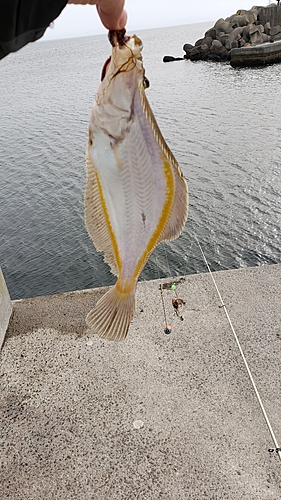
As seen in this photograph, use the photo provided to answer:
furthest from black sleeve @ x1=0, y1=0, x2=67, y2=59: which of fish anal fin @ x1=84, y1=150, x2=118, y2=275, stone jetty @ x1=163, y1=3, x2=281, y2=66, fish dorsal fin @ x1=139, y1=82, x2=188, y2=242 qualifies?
stone jetty @ x1=163, y1=3, x2=281, y2=66

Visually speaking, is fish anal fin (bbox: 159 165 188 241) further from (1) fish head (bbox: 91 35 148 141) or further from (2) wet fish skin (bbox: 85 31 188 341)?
(1) fish head (bbox: 91 35 148 141)

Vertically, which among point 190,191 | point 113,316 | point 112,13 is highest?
point 112,13

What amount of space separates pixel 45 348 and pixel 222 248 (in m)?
5.90

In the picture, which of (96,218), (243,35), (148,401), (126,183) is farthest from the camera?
(243,35)

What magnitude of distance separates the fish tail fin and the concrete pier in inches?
81.7

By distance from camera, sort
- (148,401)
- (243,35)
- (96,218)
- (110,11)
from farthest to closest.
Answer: (243,35), (148,401), (96,218), (110,11)

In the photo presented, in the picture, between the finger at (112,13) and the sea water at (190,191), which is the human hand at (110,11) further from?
the sea water at (190,191)

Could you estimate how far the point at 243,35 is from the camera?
4112 centimetres

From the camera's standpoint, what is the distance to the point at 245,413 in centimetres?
418

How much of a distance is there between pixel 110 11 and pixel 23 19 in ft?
1.19

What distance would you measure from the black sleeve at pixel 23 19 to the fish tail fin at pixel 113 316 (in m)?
1.42

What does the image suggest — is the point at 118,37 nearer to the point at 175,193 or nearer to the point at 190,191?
the point at 175,193

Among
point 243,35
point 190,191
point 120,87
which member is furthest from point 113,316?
point 243,35

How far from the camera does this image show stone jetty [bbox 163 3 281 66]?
40000mm
